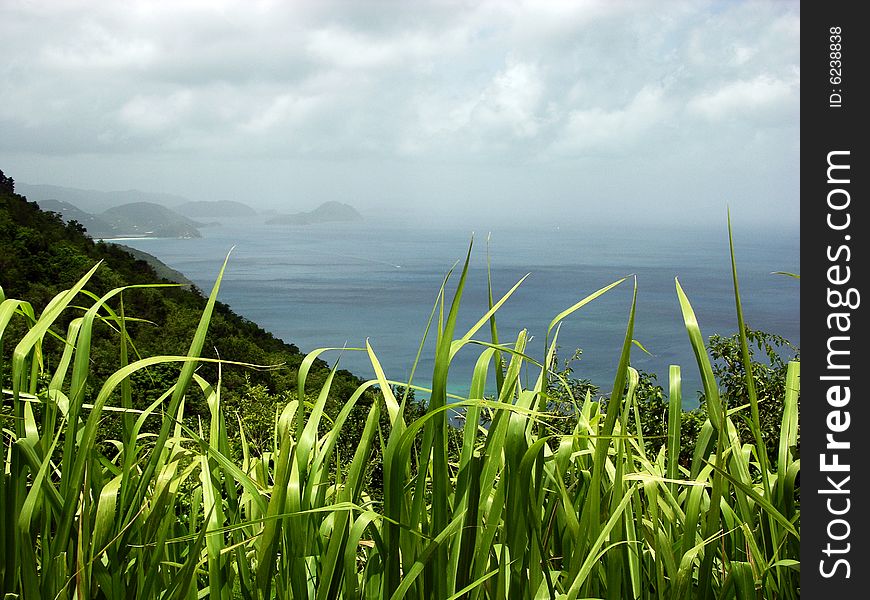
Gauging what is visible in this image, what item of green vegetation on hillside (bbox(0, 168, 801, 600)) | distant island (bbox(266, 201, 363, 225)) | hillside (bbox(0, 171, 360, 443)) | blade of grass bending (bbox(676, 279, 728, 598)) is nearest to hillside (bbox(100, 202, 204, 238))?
distant island (bbox(266, 201, 363, 225))

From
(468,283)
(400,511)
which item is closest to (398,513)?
(400,511)

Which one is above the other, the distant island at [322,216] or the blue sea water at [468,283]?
the distant island at [322,216]

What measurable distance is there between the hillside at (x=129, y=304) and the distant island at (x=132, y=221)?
1663 centimetres

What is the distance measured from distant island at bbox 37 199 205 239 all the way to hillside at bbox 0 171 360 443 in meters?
16.6

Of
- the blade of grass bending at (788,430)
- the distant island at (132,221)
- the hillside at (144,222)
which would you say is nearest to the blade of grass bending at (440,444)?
the blade of grass bending at (788,430)

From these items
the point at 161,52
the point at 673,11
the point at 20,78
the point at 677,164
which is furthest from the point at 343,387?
the point at 677,164

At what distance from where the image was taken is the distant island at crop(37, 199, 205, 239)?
24.4 m

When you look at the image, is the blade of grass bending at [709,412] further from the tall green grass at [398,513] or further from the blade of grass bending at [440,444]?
the blade of grass bending at [440,444]

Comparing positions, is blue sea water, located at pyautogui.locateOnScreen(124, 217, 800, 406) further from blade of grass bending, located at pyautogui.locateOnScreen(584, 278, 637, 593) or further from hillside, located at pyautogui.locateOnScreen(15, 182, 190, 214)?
blade of grass bending, located at pyautogui.locateOnScreen(584, 278, 637, 593)

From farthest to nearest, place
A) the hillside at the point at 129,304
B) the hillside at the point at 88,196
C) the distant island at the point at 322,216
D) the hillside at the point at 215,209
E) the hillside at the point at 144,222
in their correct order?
the distant island at the point at 322,216 < the hillside at the point at 88,196 < the hillside at the point at 215,209 < the hillside at the point at 144,222 < the hillside at the point at 129,304
